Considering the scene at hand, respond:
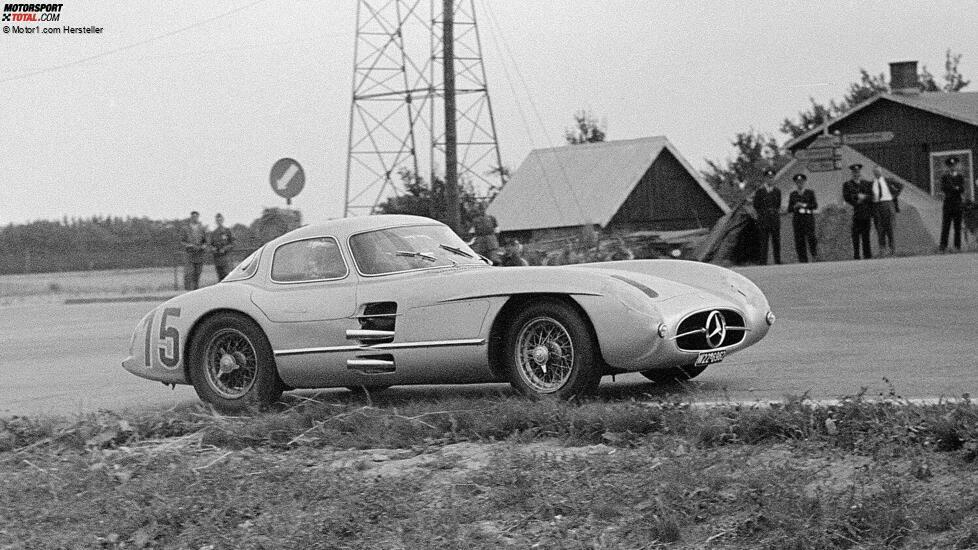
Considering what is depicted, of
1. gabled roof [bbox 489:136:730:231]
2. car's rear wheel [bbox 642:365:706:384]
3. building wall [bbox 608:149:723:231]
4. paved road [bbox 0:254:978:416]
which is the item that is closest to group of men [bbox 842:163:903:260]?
paved road [bbox 0:254:978:416]

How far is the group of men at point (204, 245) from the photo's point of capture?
1222 inches

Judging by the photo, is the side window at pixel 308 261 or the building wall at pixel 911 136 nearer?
the side window at pixel 308 261

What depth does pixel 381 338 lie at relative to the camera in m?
8.78

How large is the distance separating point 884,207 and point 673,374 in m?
18.2

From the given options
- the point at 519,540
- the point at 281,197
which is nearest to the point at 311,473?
the point at 519,540

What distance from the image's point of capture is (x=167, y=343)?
9594mm

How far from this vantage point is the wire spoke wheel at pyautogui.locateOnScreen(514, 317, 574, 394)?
325 inches

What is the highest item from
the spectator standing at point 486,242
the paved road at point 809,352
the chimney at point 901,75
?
the chimney at point 901,75

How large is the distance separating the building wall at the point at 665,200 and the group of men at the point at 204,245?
17.9 metres

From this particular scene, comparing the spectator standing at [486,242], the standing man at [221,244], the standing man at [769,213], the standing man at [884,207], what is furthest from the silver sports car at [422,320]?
the standing man at [221,244]

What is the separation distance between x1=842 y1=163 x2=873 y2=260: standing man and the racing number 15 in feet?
58.7

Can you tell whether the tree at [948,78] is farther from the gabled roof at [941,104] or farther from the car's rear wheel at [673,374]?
the car's rear wheel at [673,374]

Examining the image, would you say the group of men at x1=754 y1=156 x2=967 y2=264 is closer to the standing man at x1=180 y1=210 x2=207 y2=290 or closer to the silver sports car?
the standing man at x1=180 y1=210 x2=207 y2=290

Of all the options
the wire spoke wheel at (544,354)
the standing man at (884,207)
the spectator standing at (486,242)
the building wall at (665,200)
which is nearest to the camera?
the wire spoke wheel at (544,354)
